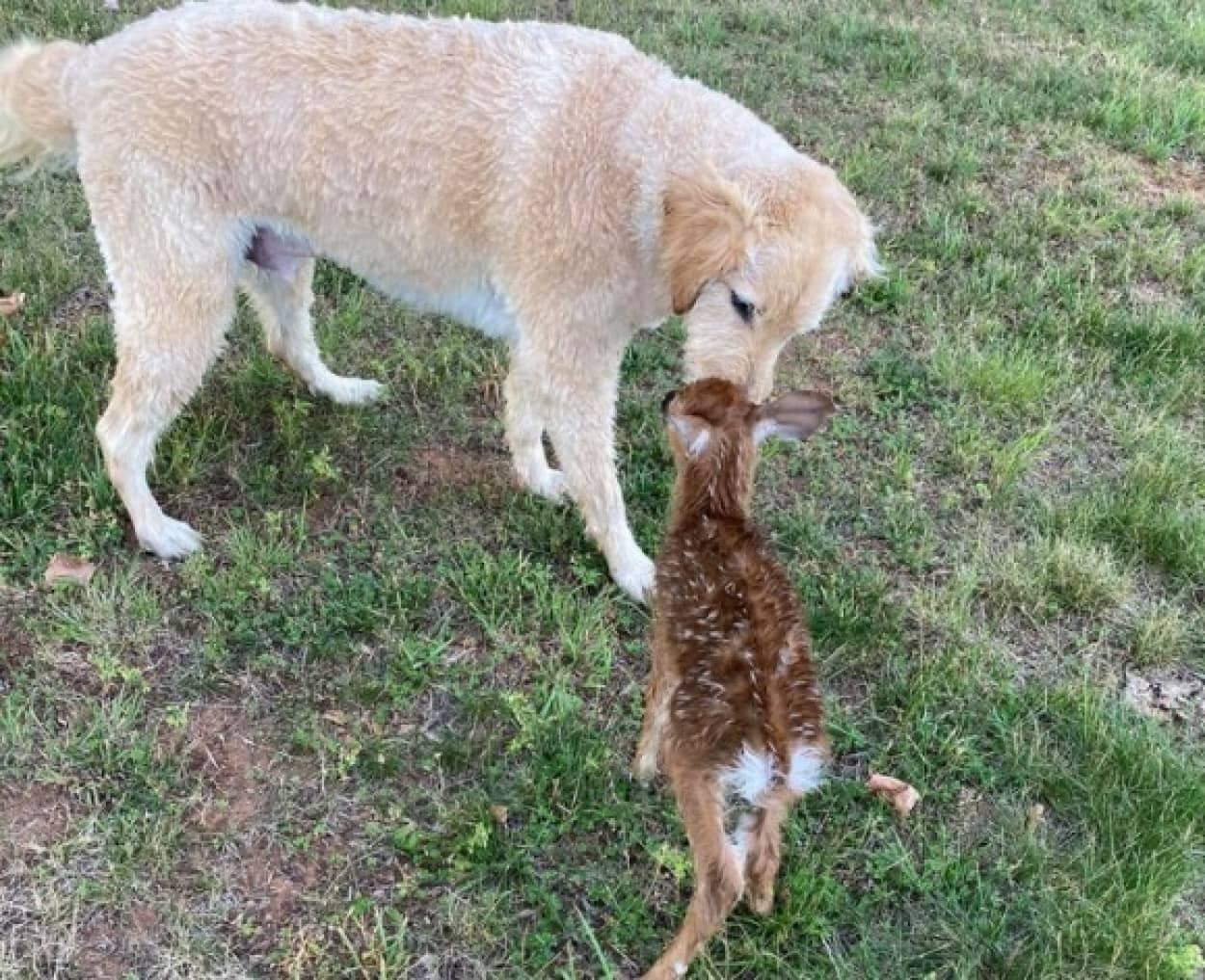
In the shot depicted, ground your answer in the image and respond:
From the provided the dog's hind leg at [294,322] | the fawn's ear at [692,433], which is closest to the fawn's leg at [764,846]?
the fawn's ear at [692,433]

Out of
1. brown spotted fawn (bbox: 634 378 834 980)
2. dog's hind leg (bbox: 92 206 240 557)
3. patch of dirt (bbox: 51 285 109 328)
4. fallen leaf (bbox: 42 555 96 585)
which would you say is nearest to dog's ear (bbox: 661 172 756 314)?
brown spotted fawn (bbox: 634 378 834 980)

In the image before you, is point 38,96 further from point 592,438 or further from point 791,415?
point 791,415

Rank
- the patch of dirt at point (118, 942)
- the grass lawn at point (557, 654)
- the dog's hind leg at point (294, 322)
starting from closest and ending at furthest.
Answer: the patch of dirt at point (118, 942)
the grass lawn at point (557, 654)
the dog's hind leg at point (294, 322)

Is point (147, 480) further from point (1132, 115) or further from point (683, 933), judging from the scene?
point (1132, 115)

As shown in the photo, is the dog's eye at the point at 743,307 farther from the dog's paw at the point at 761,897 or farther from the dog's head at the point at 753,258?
the dog's paw at the point at 761,897

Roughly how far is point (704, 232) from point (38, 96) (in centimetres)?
197

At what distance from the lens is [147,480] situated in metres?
3.55

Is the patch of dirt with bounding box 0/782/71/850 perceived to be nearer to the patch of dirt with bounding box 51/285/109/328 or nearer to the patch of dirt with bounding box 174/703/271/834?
the patch of dirt with bounding box 174/703/271/834

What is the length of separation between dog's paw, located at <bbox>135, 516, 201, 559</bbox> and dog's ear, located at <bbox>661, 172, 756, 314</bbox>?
5.47ft

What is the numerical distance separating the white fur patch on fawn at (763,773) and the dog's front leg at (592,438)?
116cm

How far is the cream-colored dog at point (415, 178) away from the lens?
9.71ft

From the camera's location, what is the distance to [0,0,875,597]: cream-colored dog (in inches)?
117

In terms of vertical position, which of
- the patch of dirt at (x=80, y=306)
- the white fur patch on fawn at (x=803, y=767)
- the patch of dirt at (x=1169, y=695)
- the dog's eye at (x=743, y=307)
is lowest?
the patch of dirt at (x=80, y=306)

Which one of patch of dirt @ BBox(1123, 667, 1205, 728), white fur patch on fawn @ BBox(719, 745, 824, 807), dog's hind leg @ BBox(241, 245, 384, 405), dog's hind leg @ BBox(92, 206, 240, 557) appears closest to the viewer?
white fur patch on fawn @ BBox(719, 745, 824, 807)
